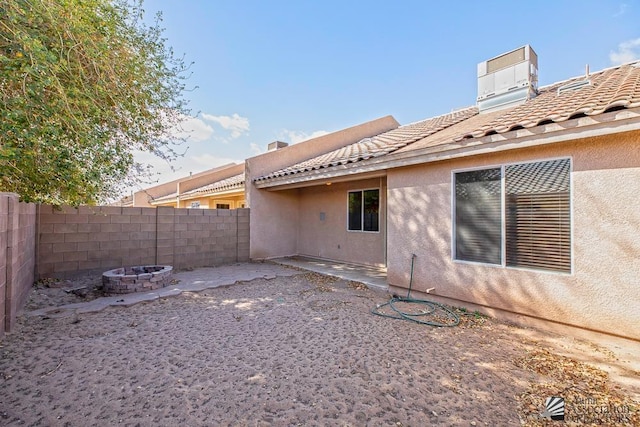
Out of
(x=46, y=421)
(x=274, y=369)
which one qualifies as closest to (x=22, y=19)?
(x=46, y=421)

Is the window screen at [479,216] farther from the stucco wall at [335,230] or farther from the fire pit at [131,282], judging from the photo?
the fire pit at [131,282]

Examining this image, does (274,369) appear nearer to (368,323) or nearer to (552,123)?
(368,323)

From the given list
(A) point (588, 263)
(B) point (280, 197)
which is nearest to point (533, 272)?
(A) point (588, 263)

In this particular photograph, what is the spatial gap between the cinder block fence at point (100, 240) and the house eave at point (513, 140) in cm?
569

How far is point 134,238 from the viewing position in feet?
28.7

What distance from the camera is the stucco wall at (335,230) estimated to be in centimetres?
1001

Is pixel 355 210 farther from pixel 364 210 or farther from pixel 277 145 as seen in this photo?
pixel 277 145

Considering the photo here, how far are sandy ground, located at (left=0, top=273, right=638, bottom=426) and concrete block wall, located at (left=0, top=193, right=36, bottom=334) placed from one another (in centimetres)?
38

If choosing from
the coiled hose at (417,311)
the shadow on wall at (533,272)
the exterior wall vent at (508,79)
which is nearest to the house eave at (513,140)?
the shadow on wall at (533,272)

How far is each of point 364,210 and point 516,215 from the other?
5.73m

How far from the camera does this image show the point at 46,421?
2627mm

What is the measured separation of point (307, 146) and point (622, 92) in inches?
393

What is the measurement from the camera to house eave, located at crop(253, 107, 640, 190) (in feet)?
12.5

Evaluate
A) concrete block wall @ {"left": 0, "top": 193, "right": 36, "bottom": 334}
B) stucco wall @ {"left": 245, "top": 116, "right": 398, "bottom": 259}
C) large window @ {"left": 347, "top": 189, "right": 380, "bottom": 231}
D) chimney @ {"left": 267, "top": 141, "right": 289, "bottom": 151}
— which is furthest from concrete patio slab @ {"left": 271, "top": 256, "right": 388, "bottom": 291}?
concrete block wall @ {"left": 0, "top": 193, "right": 36, "bottom": 334}
